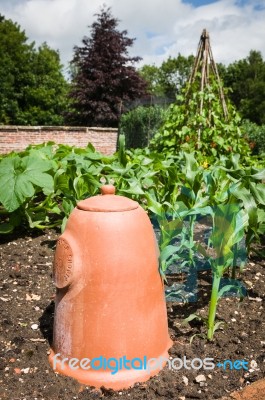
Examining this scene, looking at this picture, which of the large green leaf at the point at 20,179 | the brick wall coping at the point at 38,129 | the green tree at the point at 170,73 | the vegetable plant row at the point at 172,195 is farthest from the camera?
the green tree at the point at 170,73

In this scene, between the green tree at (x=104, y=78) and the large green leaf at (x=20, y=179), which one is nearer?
the large green leaf at (x=20, y=179)

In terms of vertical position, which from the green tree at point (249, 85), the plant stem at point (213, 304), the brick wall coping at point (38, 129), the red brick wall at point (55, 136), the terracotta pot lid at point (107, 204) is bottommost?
the red brick wall at point (55, 136)

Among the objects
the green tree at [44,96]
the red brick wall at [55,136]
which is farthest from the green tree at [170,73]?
the red brick wall at [55,136]

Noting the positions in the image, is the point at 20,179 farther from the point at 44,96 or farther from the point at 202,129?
the point at 44,96

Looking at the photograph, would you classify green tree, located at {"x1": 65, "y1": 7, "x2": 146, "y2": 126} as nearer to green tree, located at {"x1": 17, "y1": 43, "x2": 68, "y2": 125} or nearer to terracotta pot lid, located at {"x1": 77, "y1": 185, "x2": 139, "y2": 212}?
green tree, located at {"x1": 17, "y1": 43, "x2": 68, "y2": 125}

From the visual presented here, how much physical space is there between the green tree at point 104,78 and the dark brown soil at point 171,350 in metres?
16.6

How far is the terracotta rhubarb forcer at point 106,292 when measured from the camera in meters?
1.64

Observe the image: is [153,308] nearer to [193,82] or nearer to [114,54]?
[193,82]

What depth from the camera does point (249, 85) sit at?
30.0 m

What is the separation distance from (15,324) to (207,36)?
15.1 feet

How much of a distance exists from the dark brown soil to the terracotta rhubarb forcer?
89 millimetres

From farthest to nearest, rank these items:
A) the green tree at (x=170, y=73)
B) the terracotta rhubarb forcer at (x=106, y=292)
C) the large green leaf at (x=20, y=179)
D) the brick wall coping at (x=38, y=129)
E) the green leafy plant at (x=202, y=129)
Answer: the green tree at (x=170, y=73), the brick wall coping at (x=38, y=129), the green leafy plant at (x=202, y=129), the large green leaf at (x=20, y=179), the terracotta rhubarb forcer at (x=106, y=292)

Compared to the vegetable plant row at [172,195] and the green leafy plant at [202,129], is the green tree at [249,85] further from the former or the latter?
the vegetable plant row at [172,195]

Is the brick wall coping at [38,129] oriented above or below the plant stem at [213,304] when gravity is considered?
below
